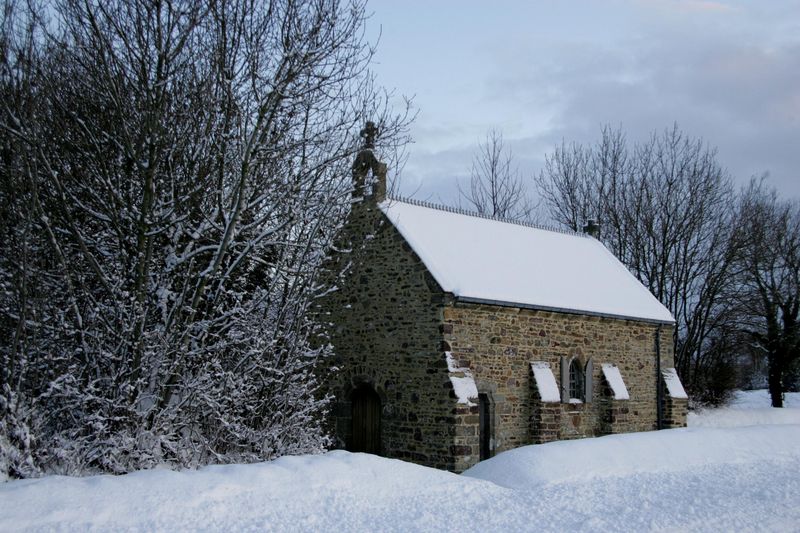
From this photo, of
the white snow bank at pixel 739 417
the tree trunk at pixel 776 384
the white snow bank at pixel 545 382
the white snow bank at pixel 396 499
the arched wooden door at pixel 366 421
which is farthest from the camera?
the tree trunk at pixel 776 384

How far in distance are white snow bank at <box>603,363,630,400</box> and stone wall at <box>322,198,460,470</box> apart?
558 cm

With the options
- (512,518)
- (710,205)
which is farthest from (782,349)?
(512,518)

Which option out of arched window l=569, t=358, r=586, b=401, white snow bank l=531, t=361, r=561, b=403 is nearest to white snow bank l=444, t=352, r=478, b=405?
white snow bank l=531, t=361, r=561, b=403

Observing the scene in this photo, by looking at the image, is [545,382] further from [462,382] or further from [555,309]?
[462,382]

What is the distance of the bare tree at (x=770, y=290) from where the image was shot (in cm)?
3422

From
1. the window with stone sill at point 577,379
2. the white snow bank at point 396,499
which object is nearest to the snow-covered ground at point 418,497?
the white snow bank at point 396,499

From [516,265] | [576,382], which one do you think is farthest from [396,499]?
[516,265]

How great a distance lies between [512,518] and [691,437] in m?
9.73

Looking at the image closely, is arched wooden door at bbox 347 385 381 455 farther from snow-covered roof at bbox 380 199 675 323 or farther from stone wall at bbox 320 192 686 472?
snow-covered roof at bbox 380 199 675 323

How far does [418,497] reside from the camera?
34.0 feet

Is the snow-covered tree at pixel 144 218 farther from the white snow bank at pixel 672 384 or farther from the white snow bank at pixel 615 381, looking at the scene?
the white snow bank at pixel 672 384

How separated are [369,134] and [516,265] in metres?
8.55

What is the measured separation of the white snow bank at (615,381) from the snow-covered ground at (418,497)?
4.69m

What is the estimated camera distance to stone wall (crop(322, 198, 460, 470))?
52.2 feet
